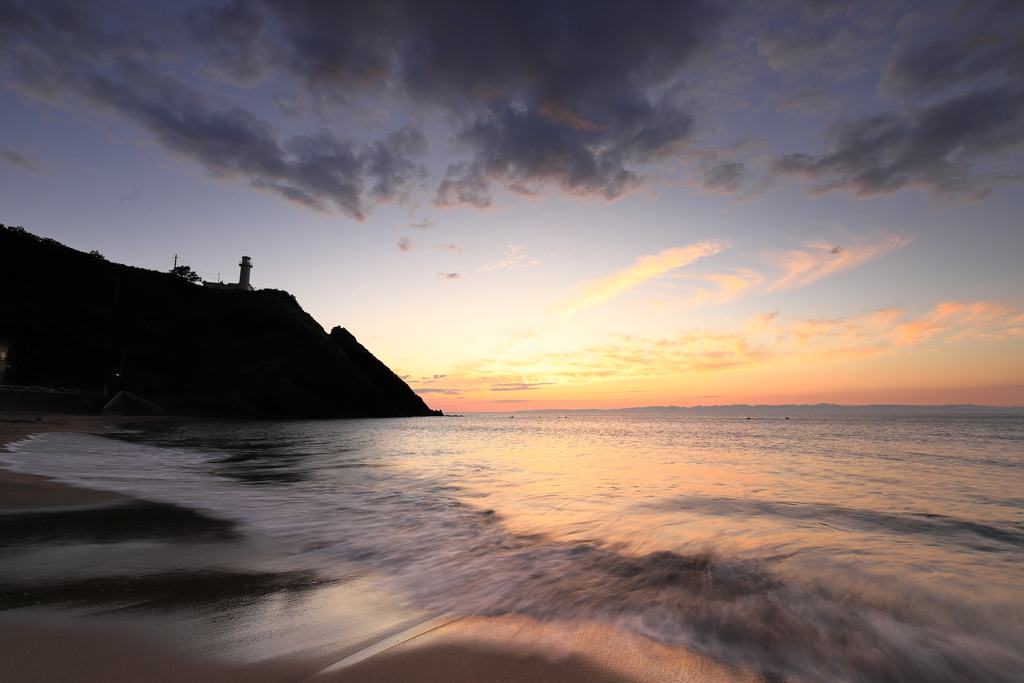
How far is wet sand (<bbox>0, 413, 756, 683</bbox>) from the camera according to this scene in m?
2.53

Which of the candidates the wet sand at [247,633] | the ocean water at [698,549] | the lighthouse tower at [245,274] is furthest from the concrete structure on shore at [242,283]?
the wet sand at [247,633]

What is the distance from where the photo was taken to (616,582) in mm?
4758

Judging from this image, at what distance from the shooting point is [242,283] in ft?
299

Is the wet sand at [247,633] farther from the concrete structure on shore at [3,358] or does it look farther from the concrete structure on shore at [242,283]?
the concrete structure on shore at [242,283]

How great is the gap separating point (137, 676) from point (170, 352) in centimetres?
7837

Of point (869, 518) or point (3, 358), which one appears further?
point (3, 358)

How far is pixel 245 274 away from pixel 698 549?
346 feet

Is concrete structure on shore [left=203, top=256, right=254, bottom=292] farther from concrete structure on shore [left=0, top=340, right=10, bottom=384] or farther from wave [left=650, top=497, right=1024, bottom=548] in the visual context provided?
wave [left=650, top=497, right=1024, bottom=548]

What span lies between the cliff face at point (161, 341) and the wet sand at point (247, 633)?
66.4m

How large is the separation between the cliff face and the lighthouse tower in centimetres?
842

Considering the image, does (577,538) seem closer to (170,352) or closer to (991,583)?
(991,583)

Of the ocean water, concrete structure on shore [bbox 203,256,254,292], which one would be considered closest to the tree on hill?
concrete structure on shore [bbox 203,256,254,292]

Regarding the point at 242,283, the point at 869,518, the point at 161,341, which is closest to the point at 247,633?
the point at 869,518

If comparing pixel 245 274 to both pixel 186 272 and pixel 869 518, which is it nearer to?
pixel 186 272
